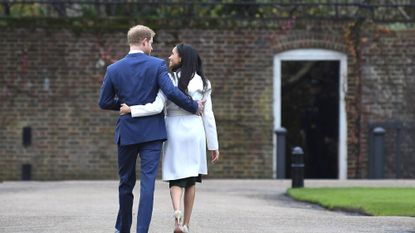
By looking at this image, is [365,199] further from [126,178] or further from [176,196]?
[126,178]

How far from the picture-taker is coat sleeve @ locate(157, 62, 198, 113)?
10242 mm

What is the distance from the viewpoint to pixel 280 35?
22047 millimetres

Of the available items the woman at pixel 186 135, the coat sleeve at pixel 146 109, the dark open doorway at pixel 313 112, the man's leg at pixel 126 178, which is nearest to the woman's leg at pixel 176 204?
the woman at pixel 186 135

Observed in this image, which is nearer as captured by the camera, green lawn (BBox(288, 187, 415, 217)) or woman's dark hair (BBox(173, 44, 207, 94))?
woman's dark hair (BBox(173, 44, 207, 94))

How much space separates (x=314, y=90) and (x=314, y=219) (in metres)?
10.9

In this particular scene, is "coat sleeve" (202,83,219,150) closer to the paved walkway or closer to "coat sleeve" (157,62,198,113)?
"coat sleeve" (157,62,198,113)

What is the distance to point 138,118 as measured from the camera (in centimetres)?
1022

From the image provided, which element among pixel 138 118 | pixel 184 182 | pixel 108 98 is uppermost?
pixel 108 98

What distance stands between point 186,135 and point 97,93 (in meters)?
11.5

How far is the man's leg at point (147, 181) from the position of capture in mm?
10039

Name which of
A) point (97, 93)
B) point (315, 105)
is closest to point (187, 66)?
point (97, 93)


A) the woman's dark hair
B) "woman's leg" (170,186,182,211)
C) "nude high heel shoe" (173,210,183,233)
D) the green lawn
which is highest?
the woman's dark hair

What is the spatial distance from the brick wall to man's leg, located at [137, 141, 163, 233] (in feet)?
38.1

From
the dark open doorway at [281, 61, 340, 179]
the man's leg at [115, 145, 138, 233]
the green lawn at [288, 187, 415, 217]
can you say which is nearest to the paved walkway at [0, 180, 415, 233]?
the green lawn at [288, 187, 415, 217]
